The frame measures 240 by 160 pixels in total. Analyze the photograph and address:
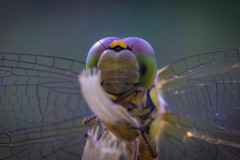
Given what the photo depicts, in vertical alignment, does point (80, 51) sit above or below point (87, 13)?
below

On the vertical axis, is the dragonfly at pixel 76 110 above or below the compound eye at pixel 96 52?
below

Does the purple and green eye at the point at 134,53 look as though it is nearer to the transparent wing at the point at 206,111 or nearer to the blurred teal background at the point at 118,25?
the transparent wing at the point at 206,111

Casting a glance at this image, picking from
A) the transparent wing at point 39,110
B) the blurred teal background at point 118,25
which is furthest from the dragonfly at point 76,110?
the blurred teal background at point 118,25

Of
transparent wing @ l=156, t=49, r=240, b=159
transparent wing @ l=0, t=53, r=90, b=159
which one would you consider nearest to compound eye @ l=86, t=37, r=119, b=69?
transparent wing @ l=0, t=53, r=90, b=159

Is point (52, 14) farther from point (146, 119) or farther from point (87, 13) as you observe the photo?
point (146, 119)

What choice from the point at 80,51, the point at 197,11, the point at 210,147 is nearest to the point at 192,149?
the point at 210,147

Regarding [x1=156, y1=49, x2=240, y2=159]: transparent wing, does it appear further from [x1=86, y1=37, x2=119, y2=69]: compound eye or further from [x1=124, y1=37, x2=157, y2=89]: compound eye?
[x1=86, y1=37, x2=119, y2=69]: compound eye

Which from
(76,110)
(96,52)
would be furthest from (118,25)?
(96,52)
